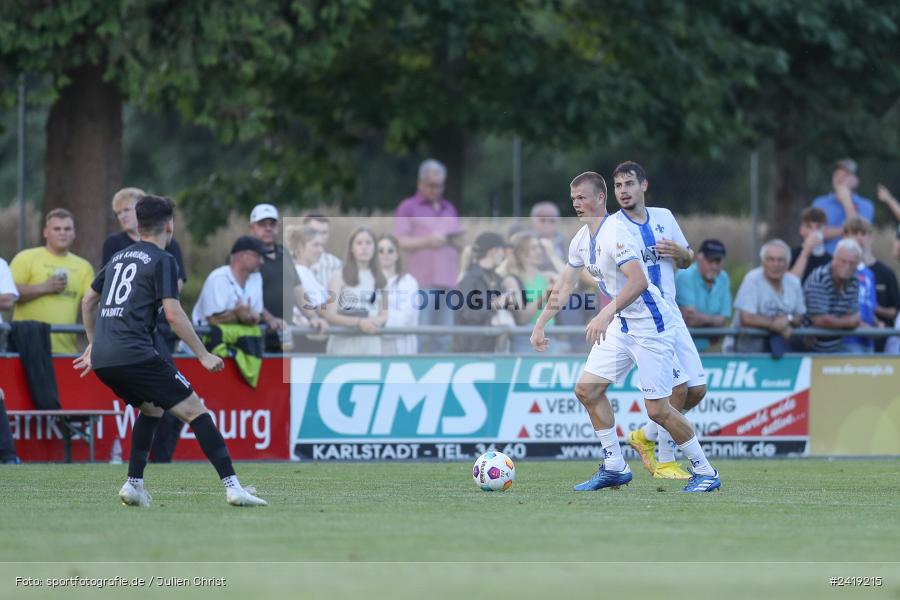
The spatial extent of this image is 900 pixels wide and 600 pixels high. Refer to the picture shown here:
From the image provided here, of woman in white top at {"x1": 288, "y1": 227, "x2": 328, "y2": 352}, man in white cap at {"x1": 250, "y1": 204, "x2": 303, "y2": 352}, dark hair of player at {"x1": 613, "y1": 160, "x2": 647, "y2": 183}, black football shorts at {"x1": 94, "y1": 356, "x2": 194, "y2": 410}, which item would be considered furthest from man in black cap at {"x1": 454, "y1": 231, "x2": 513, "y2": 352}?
black football shorts at {"x1": 94, "y1": 356, "x2": 194, "y2": 410}

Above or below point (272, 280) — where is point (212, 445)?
below

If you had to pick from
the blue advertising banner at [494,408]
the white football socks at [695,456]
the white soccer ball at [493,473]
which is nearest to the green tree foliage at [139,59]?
the blue advertising banner at [494,408]

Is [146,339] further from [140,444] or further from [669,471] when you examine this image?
[669,471]

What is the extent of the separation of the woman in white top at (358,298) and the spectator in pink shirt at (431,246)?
1.72 ft

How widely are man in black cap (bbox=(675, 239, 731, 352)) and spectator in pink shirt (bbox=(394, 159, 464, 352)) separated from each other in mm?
2503

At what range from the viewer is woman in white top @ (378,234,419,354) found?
54.3ft

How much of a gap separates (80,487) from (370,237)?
5159 millimetres

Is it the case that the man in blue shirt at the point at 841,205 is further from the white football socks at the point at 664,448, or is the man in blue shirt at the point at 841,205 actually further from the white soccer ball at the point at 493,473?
the white soccer ball at the point at 493,473

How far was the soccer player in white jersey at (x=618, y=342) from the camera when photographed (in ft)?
38.5

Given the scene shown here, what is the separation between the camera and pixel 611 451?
12.2 metres

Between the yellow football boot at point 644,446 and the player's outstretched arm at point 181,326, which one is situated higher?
the player's outstretched arm at point 181,326

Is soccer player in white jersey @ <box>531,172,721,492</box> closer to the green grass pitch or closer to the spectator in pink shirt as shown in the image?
the green grass pitch

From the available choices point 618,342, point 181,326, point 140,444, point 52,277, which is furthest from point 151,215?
point 52,277

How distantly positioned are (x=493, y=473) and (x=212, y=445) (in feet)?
8.07
